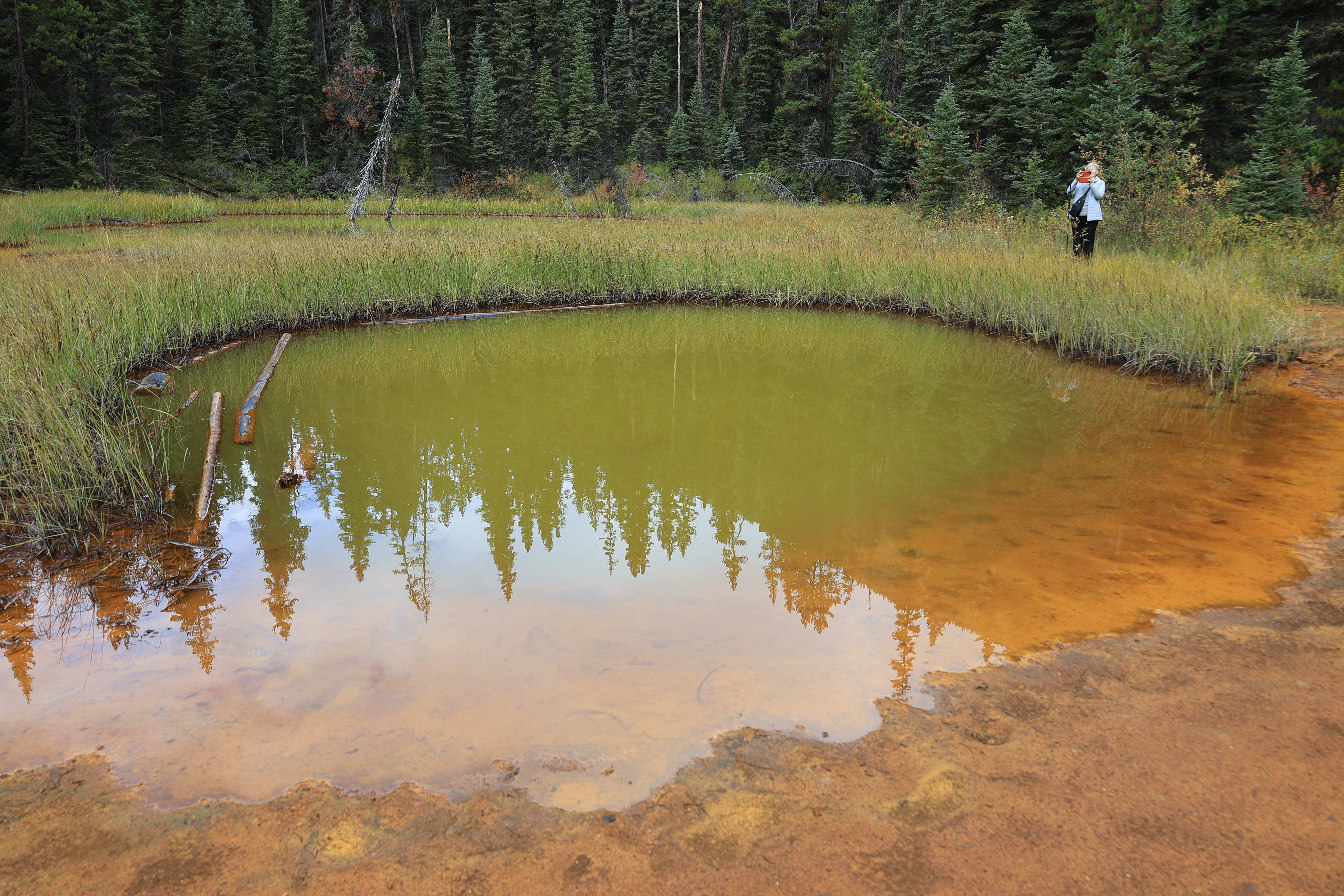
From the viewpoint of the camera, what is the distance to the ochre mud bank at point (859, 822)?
1.96m

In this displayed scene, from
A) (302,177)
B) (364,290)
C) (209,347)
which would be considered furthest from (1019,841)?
(302,177)

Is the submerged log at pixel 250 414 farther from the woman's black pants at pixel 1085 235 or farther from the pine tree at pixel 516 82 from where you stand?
the pine tree at pixel 516 82

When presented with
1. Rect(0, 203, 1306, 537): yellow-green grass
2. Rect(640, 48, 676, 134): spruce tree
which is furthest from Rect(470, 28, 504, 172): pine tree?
Rect(0, 203, 1306, 537): yellow-green grass

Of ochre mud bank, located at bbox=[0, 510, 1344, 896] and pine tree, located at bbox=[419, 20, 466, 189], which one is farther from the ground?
pine tree, located at bbox=[419, 20, 466, 189]

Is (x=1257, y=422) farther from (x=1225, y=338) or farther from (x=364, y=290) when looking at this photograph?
(x=364, y=290)

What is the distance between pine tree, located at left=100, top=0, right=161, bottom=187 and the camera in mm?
28781

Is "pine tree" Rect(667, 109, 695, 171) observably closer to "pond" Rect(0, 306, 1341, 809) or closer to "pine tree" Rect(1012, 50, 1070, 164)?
"pine tree" Rect(1012, 50, 1070, 164)

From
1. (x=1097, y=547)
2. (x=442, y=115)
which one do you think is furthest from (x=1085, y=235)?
(x=442, y=115)

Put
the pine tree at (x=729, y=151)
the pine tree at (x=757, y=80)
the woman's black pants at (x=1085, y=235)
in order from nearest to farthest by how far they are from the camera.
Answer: the woman's black pants at (x=1085, y=235) < the pine tree at (x=729, y=151) < the pine tree at (x=757, y=80)

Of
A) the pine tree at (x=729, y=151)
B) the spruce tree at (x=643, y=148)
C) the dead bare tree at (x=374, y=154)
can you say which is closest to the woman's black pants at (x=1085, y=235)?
the dead bare tree at (x=374, y=154)

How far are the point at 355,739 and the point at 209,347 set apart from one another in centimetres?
743

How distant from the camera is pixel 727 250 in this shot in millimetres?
11781

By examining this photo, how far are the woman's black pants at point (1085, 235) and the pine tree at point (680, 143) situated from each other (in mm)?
27030

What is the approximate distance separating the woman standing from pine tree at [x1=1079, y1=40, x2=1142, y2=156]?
6.39 metres
